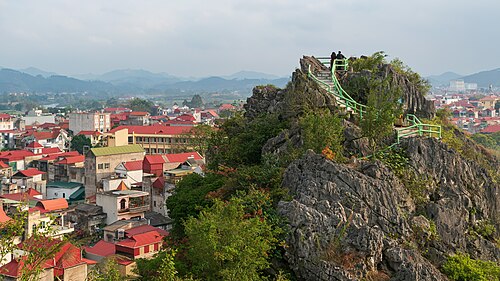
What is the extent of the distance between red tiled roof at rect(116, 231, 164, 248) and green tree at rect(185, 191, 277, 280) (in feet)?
47.9

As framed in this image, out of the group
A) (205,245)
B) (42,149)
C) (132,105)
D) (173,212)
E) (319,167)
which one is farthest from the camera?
(132,105)

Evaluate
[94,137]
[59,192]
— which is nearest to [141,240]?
[59,192]

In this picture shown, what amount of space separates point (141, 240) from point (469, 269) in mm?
16500

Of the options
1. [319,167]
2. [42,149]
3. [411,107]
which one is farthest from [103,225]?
[42,149]

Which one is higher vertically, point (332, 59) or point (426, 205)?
point (332, 59)

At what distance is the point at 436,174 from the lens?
14633 mm

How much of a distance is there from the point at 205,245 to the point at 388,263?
3959 millimetres

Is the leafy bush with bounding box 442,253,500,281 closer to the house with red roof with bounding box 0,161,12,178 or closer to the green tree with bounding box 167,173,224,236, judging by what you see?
the green tree with bounding box 167,173,224,236

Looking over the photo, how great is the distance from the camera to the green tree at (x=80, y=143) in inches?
2413

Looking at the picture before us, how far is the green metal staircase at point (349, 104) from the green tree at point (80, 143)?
45.8 meters

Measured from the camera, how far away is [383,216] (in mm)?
12648

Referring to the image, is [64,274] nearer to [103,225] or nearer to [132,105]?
[103,225]

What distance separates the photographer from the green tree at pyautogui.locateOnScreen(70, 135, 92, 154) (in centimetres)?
6128

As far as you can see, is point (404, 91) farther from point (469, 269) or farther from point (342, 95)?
point (469, 269)
